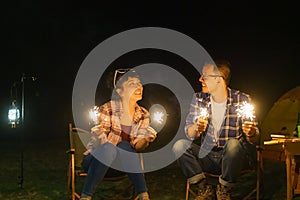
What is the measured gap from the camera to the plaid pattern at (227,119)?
323cm

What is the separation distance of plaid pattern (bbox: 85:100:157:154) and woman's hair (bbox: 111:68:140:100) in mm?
70

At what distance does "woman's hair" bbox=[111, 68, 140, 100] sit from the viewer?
3.35m

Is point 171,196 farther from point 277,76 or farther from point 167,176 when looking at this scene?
point 277,76

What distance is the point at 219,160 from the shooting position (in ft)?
10.2

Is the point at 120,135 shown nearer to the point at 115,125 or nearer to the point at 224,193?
the point at 115,125

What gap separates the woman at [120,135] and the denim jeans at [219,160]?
30cm

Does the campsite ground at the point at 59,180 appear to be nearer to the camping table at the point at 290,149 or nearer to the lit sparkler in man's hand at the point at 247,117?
the camping table at the point at 290,149

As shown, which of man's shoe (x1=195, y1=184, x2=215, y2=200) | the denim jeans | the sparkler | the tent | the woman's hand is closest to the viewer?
the denim jeans

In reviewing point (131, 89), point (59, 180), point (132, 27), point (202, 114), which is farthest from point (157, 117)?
point (132, 27)

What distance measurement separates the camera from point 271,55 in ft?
35.4

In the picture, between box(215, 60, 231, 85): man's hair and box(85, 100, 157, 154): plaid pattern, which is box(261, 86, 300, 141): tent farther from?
box(85, 100, 157, 154): plaid pattern

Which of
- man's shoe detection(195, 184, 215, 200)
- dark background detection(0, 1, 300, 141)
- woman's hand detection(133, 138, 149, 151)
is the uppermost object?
dark background detection(0, 1, 300, 141)

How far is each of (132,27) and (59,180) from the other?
7364mm

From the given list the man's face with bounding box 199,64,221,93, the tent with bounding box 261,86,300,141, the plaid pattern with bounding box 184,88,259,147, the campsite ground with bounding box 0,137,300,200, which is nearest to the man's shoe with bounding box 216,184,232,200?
the plaid pattern with bounding box 184,88,259,147
